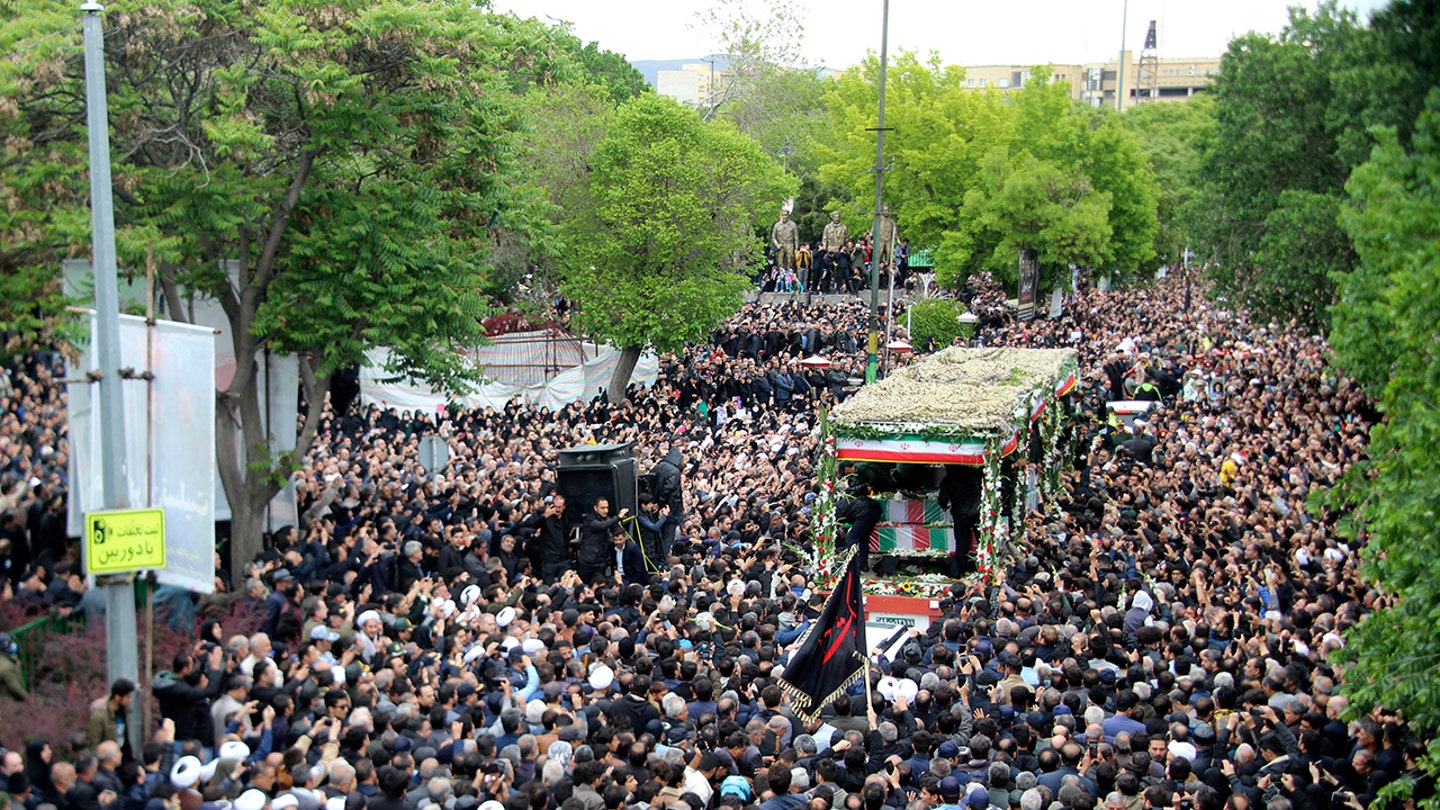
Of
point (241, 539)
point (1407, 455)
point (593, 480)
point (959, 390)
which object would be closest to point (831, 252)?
point (959, 390)

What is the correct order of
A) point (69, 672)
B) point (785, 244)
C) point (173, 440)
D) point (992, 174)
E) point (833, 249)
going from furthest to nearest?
point (833, 249)
point (785, 244)
point (992, 174)
point (69, 672)
point (173, 440)

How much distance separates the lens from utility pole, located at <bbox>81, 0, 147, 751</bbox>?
9555 millimetres

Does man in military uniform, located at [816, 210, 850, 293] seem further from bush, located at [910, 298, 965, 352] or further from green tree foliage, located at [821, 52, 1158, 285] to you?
bush, located at [910, 298, 965, 352]

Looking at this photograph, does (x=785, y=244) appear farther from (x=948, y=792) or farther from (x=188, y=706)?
(x=948, y=792)

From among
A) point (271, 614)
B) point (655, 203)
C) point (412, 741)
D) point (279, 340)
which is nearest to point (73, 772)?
point (412, 741)

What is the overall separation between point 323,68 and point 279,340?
311 cm

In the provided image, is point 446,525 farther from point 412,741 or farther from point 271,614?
point 412,741

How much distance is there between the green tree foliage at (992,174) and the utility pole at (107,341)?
34.1m

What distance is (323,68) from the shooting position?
13930mm

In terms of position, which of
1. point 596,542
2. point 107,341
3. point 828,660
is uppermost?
point 107,341

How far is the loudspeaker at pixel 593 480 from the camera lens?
648 inches

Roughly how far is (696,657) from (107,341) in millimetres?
4955

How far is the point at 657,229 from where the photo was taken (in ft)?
103

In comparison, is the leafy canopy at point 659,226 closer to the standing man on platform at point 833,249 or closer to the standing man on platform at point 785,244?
the standing man on platform at point 833,249
